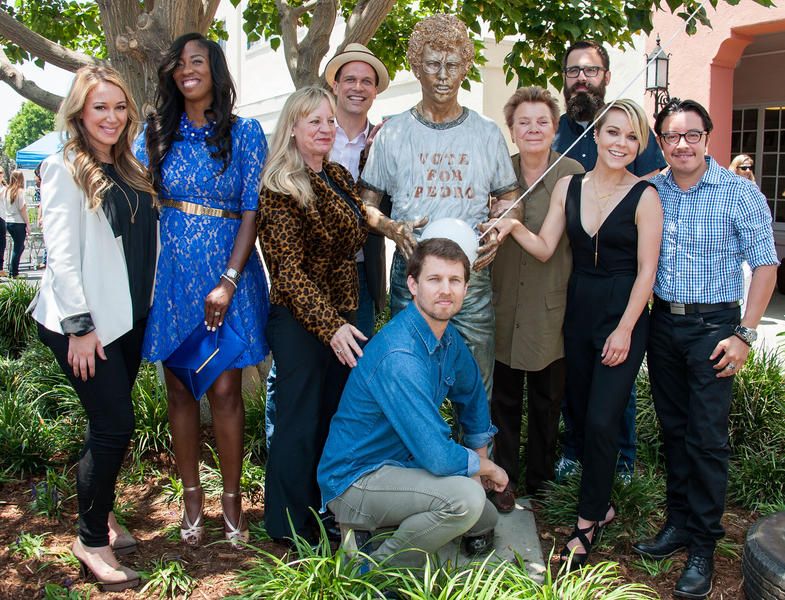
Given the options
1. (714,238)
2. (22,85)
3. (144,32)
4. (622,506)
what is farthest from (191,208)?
(22,85)

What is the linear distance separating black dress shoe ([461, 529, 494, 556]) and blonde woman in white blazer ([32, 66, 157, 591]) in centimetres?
142


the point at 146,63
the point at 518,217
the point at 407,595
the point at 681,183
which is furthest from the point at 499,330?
the point at 146,63

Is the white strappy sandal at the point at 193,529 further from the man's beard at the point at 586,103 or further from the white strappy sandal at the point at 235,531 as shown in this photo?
the man's beard at the point at 586,103

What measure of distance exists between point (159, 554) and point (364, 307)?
5.00 ft

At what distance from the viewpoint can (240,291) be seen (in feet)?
11.0

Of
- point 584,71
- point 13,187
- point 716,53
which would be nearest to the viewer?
point 584,71

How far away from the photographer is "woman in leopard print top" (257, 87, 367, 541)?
3201 mm

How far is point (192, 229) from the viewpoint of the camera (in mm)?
3268

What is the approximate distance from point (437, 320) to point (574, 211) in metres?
0.88

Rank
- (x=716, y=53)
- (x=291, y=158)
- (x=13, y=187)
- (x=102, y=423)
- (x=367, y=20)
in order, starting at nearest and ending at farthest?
(x=102, y=423) < (x=291, y=158) < (x=367, y=20) < (x=716, y=53) < (x=13, y=187)

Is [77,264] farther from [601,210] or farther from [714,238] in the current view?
[714,238]

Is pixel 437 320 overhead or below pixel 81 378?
overhead

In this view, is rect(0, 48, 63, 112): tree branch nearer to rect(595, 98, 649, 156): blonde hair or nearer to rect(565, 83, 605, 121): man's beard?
rect(565, 83, 605, 121): man's beard

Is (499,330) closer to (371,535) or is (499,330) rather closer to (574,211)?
(574,211)
